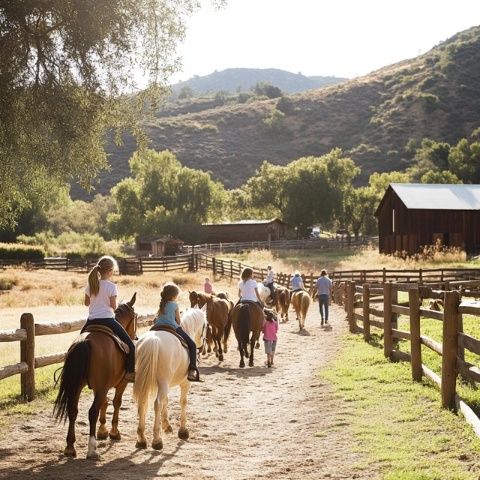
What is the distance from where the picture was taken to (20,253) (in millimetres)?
56656

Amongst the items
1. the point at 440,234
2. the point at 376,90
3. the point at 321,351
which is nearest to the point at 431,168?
the point at 440,234

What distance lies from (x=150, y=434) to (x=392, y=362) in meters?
6.53

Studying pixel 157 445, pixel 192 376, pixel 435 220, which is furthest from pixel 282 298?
pixel 435 220

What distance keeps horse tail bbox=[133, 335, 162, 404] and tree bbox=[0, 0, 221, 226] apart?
7.00 meters

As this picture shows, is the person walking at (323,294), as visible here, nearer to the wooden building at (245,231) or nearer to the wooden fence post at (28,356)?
the wooden fence post at (28,356)

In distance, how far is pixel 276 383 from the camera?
12.7 m

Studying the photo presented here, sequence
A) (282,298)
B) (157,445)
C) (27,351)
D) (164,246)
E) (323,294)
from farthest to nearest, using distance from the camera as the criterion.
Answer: (164,246) < (282,298) < (323,294) < (27,351) < (157,445)

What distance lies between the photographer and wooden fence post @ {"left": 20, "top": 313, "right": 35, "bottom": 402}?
10.4 metres

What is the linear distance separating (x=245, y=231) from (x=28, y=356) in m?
70.7

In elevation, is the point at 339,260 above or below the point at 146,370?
below

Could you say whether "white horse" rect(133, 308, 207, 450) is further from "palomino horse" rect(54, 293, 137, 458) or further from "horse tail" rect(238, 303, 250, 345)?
"horse tail" rect(238, 303, 250, 345)

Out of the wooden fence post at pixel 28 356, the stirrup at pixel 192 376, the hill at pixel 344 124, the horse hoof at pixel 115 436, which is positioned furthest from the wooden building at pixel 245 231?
the horse hoof at pixel 115 436

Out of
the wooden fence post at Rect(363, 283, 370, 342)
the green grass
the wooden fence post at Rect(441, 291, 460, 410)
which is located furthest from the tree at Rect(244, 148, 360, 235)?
the wooden fence post at Rect(441, 291, 460, 410)

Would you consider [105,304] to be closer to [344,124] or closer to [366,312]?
[366,312]
